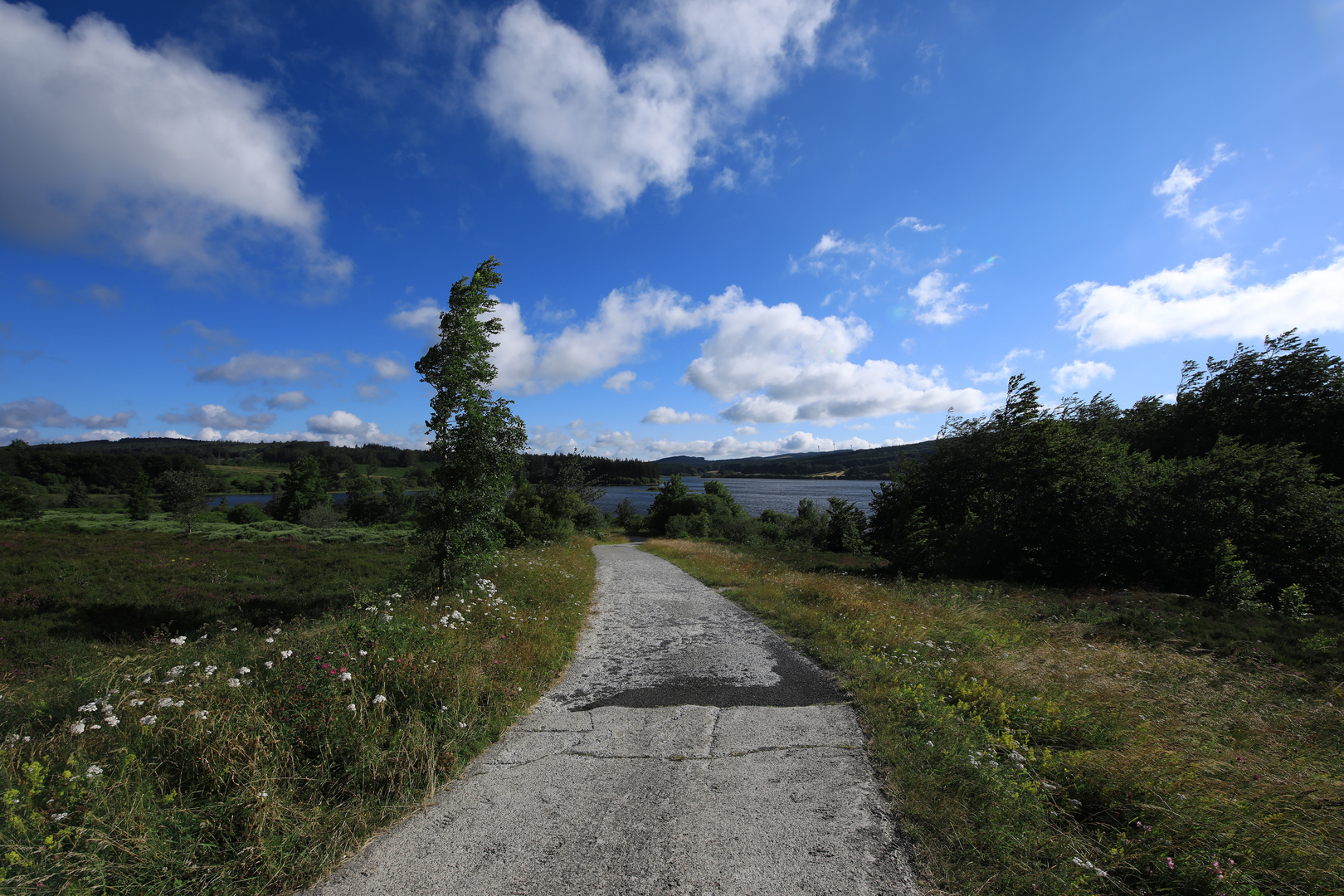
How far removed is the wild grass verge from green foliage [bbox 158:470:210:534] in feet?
163

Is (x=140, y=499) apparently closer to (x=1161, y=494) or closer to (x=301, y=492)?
(x=301, y=492)

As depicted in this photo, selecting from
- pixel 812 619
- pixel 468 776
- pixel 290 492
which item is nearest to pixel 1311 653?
pixel 812 619

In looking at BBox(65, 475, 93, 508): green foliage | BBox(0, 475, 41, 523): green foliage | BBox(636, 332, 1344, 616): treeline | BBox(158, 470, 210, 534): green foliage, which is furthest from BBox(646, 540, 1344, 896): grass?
BBox(65, 475, 93, 508): green foliage

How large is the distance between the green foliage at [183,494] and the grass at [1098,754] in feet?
179

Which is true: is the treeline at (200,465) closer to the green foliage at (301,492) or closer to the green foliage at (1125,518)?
the green foliage at (301,492)

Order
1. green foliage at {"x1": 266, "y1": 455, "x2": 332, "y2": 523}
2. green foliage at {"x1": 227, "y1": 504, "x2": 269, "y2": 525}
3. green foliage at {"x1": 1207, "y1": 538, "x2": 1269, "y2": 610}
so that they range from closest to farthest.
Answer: green foliage at {"x1": 1207, "y1": 538, "x2": 1269, "y2": 610} → green foliage at {"x1": 227, "y1": 504, "x2": 269, "y2": 525} → green foliage at {"x1": 266, "y1": 455, "x2": 332, "y2": 523}

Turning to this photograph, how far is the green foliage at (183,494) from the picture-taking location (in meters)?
41.7

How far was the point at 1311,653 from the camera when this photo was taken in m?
7.51

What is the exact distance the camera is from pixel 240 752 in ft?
10.8

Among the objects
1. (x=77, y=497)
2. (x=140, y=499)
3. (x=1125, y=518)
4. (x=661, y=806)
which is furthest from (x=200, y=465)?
(x=1125, y=518)

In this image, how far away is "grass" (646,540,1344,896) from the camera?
109 inches

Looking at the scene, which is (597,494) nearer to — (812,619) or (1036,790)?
(812,619)

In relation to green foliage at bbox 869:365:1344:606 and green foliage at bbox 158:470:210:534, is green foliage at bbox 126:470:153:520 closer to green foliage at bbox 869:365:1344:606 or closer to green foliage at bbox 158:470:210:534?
green foliage at bbox 158:470:210:534

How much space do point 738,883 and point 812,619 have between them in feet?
21.4
